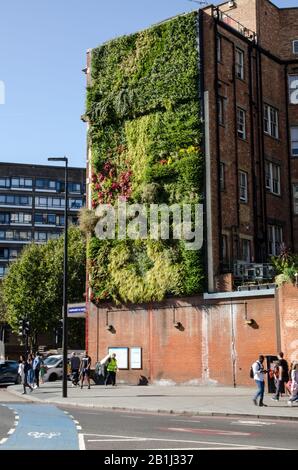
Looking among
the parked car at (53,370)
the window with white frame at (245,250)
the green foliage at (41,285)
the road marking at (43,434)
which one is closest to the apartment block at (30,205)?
the green foliage at (41,285)

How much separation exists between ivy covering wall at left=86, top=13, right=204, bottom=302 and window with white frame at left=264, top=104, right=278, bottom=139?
6386 millimetres

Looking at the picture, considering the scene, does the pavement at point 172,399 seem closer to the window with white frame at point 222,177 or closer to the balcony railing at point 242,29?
the window with white frame at point 222,177

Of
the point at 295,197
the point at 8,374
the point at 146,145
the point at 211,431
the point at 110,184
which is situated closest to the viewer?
the point at 211,431

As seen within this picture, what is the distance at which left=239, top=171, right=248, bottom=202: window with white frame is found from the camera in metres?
34.1

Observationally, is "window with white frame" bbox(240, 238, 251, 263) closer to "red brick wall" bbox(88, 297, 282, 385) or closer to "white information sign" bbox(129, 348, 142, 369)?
"red brick wall" bbox(88, 297, 282, 385)

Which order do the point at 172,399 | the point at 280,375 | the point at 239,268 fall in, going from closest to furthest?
the point at 280,375, the point at 172,399, the point at 239,268

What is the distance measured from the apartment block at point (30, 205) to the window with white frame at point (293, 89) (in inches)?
2273

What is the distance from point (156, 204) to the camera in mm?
32344

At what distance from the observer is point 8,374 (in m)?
36.4

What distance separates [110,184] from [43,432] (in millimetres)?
22148

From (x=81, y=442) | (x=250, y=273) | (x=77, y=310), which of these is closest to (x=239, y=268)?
(x=250, y=273)

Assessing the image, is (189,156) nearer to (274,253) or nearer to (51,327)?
(274,253)

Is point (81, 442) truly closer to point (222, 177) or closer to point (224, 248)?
point (224, 248)

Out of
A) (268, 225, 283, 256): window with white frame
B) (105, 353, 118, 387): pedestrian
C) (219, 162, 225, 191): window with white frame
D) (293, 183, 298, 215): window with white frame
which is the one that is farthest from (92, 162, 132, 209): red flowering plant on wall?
(293, 183, 298, 215): window with white frame
